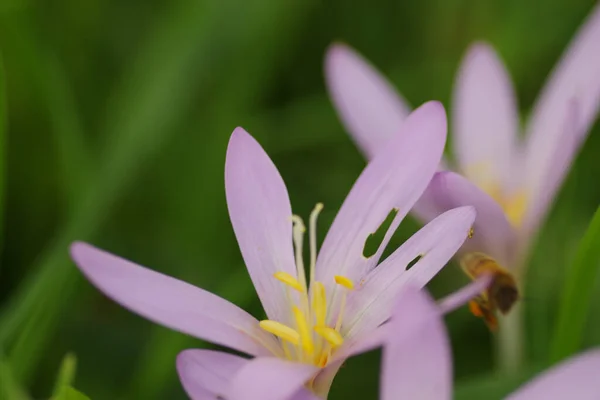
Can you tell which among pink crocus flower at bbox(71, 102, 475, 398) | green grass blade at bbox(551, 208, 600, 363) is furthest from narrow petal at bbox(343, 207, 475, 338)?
green grass blade at bbox(551, 208, 600, 363)

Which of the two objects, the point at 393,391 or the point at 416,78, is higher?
the point at 416,78

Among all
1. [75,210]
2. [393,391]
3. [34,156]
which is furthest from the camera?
[34,156]

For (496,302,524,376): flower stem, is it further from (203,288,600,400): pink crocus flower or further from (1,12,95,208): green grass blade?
(1,12,95,208): green grass blade

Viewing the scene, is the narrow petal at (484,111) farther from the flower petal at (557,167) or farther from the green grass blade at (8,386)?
the green grass blade at (8,386)

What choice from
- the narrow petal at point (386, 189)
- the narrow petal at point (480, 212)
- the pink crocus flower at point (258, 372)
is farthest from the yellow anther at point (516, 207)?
the pink crocus flower at point (258, 372)

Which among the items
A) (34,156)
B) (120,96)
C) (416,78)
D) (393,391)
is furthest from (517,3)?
(393,391)

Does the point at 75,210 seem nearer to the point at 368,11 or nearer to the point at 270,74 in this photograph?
the point at 270,74

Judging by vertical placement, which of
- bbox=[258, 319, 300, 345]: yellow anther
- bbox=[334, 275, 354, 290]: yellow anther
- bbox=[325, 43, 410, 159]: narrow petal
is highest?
bbox=[325, 43, 410, 159]: narrow petal
